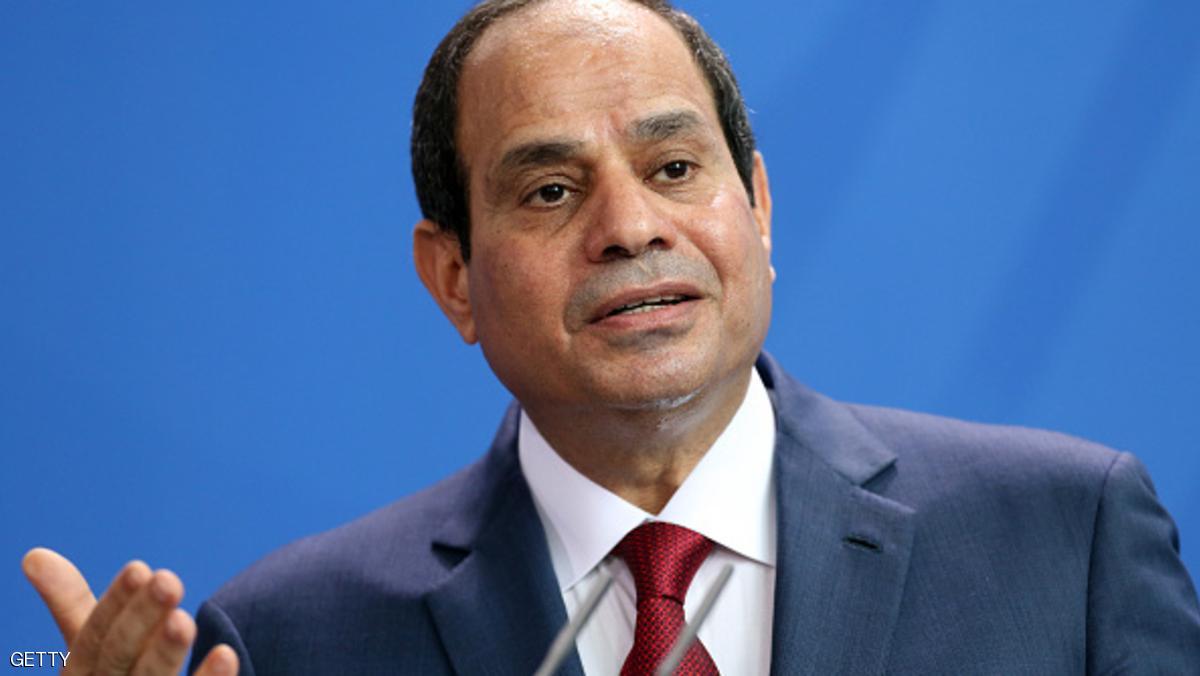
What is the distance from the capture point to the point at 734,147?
2264 mm

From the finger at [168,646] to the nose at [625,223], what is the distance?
0.67 m

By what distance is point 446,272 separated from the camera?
236 cm

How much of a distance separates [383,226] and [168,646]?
56.9 inches

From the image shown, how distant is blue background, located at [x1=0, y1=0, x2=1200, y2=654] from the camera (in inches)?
113

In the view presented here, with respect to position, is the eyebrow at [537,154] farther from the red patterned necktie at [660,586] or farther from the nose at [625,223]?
the red patterned necktie at [660,586]

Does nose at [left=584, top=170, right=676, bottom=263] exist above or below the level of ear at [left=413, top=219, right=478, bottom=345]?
above

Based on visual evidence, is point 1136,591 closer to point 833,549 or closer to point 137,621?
point 833,549

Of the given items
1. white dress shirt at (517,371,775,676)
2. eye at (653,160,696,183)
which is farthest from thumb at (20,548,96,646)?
eye at (653,160,696,183)

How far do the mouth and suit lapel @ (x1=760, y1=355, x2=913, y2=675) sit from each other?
0.27 m

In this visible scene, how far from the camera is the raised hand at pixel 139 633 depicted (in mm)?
1577

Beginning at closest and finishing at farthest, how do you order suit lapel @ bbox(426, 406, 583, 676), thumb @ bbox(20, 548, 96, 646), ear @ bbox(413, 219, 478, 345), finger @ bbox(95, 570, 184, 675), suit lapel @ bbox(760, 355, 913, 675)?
finger @ bbox(95, 570, 184, 675) → thumb @ bbox(20, 548, 96, 646) → suit lapel @ bbox(760, 355, 913, 675) → suit lapel @ bbox(426, 406, 583, 676) → ear @ bbox(413, 219, 478, 345)

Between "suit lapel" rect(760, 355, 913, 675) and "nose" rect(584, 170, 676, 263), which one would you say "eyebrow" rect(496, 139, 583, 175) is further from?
"suit lapel" rect(760, 355, 913, 675)

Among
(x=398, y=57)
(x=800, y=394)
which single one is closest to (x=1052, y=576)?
(x=800, y=394)

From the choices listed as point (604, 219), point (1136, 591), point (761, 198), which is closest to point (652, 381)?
point (604, 219)
